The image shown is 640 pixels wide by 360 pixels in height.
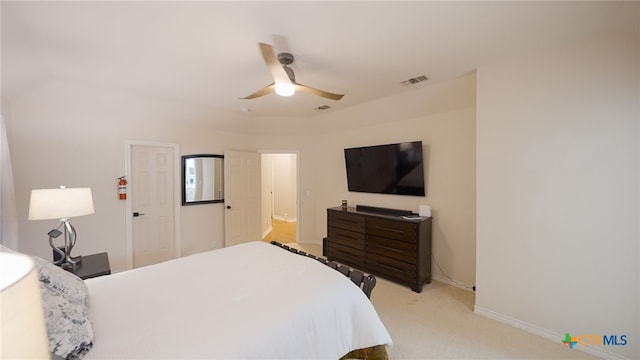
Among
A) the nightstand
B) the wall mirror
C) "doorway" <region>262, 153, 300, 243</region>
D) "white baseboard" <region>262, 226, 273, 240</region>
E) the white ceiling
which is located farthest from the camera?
"doorway" <region>262, 153, 300, 243</region>

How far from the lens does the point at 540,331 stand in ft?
7.59

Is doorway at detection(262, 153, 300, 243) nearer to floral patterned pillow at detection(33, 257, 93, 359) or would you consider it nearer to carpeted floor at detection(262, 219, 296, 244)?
carpeted floor at detection(262, 219, 296, 244)

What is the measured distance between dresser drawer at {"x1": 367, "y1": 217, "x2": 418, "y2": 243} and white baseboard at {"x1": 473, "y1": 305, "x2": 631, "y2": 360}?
992 mm

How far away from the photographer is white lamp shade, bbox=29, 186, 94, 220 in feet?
6.88

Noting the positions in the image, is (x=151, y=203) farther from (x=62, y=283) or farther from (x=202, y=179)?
(x=62, y=283)

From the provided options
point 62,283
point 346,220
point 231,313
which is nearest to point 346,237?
point 346,220

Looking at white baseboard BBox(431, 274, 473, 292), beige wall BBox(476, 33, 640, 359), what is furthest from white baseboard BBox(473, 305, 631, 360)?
white baseboard BBox(431, 274, 473, 292)

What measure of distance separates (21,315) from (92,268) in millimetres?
2633

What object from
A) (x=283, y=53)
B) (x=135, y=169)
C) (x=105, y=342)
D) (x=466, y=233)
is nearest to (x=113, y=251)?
(x=135, y=169)

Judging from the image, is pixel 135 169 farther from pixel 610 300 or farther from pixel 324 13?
pixel 610 300

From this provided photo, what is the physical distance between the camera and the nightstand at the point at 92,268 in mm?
2264

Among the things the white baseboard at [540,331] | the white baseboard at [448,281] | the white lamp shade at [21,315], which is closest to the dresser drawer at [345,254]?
the white baseboard at [448,281]

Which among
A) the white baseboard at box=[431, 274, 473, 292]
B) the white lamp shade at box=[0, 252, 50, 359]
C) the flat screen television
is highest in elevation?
the flat screen television

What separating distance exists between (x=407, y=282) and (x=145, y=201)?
13.1 ft
